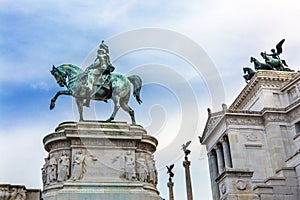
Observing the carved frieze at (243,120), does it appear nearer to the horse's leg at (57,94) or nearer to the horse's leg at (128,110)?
the horse's leg at (128,110)

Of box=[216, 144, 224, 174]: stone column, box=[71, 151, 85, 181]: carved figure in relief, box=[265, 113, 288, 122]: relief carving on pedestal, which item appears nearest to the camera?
box=[71, 151, 85, 181]: carved figure in relief

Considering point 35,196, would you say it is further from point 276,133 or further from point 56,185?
point 276,133

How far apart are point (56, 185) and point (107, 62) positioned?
7176 mm

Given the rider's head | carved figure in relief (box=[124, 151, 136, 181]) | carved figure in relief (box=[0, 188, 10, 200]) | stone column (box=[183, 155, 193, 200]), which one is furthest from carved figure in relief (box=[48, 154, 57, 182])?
stone column (box=[183, 155, 193, 200])

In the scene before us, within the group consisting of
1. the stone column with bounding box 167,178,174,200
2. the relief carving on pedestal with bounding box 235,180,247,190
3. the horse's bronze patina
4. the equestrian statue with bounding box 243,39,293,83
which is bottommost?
the relief carving on pedestal with bounding box 235,180,247,190

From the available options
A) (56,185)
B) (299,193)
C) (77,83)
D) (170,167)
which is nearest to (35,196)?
(56,185)

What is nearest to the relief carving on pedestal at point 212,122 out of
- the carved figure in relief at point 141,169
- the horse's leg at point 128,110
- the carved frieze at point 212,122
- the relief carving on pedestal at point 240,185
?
the carved frieze at point 212,122

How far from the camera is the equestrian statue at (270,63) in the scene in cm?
4828

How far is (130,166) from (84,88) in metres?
4.79

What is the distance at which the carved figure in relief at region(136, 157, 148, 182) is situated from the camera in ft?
66.5

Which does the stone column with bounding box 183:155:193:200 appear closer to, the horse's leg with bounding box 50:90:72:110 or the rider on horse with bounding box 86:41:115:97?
the rider on horse with bounding box 86:41:115:97

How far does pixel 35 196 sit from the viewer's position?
683 inches

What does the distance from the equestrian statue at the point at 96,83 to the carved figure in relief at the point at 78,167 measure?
8.07 ft

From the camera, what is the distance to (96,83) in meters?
22.2
